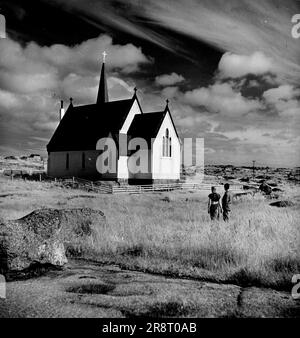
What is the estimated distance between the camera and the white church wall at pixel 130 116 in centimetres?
3247

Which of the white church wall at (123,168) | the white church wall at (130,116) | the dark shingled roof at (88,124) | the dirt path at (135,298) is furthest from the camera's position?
the dark shingled roof at (88,124)

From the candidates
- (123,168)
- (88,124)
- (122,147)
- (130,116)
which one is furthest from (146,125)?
(88,124)

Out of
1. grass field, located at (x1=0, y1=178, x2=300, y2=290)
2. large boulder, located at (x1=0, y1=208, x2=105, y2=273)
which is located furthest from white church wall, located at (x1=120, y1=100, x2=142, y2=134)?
large boulder, located at (x1=0, y1=208, x2=105, y2=273)

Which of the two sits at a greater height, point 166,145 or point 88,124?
point 88,124

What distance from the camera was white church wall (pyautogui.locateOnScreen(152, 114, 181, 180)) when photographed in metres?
31.7

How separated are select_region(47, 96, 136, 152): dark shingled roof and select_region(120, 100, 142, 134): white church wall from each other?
444 mm

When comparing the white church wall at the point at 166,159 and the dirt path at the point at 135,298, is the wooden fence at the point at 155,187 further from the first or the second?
the dirt path at the point at 135,298

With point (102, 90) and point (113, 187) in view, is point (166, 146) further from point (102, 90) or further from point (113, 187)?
point (102, 90)

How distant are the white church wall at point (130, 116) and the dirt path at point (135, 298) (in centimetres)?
2673

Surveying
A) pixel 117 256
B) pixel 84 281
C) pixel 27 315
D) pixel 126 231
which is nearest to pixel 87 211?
pixel 126 231

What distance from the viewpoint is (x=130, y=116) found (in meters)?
33.3

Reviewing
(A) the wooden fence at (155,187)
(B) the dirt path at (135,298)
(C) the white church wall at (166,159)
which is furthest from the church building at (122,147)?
(B) the dirt path at (135,298)

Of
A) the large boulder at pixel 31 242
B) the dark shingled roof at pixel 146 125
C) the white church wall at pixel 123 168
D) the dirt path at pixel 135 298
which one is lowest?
the dirt path at pixel 135 298

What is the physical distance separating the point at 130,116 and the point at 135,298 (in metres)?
29.1
